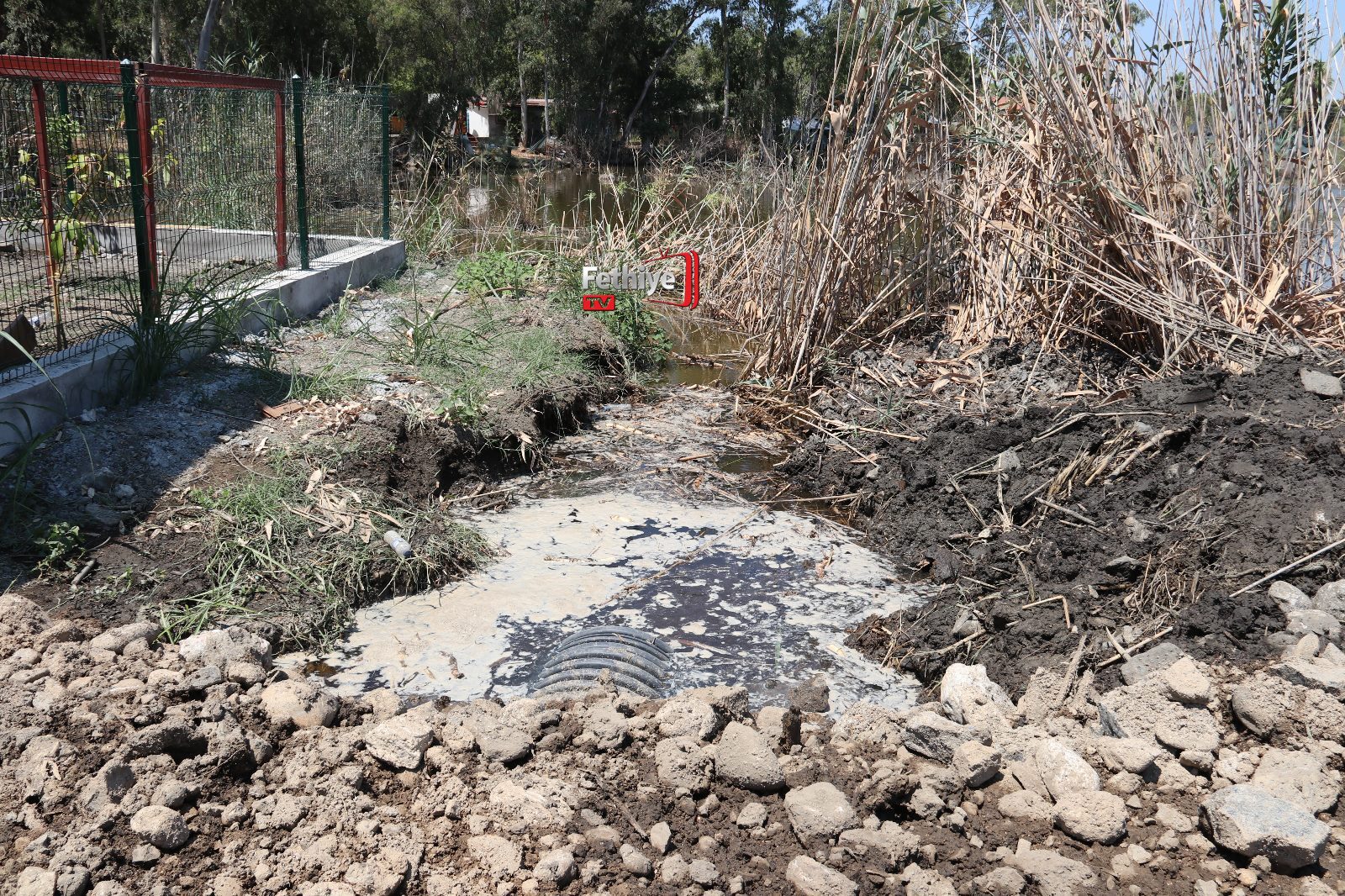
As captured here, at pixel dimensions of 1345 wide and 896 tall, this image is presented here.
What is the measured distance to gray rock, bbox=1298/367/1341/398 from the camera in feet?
14.9

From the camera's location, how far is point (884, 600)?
4.46 metres

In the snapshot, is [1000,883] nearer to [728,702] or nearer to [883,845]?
[883,845]

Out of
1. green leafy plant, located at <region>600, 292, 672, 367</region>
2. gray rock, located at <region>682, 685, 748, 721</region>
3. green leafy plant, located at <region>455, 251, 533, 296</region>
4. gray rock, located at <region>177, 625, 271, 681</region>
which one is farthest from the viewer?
green leafy plant, located at <region>600, 292, 672, 367</region>

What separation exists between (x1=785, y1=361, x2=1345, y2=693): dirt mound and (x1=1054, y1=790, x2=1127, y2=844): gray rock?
3.48 ft

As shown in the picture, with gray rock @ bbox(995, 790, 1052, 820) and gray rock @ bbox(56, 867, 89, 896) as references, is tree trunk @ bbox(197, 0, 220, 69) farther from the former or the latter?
gray rock @ bbox(995, 790, 1052, 820)

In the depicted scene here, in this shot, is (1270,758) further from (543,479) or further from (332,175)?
(332,175)

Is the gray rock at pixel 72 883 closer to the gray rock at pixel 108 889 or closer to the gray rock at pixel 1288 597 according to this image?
the gray rock at pixel 108 889

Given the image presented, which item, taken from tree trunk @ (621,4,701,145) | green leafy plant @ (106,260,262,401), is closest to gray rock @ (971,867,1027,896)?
green leafy plant @ (106,260,262,401)

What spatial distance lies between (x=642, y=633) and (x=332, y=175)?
235 inches

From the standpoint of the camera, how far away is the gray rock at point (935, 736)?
2693mm

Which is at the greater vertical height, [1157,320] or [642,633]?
[1157,320]

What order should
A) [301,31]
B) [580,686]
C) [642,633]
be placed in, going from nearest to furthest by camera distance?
[580,686]
[642,633]
[301,31]

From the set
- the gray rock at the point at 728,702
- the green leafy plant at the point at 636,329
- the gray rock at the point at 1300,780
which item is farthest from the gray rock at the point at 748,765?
the green leafy plant at the point at 636,329

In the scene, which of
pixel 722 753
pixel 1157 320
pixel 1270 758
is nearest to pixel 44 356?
pixel 722 753
